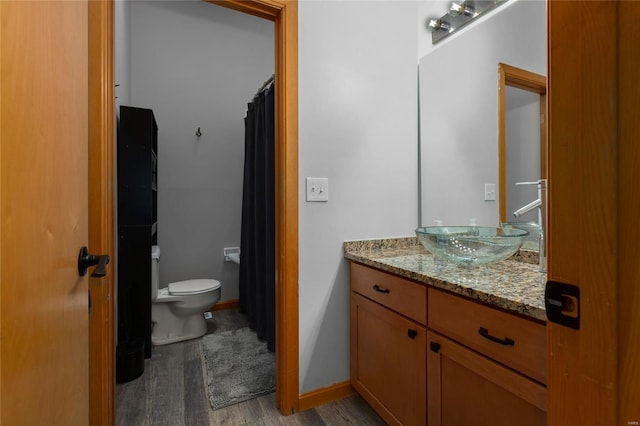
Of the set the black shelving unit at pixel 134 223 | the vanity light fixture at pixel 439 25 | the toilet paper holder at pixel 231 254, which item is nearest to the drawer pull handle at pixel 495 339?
the vanity light fixture at pixel 439 25

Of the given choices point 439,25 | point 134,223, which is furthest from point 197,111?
point 439,25

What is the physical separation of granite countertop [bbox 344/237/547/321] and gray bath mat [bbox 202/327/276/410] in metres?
0.97

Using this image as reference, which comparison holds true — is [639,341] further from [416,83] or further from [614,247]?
[416,83]

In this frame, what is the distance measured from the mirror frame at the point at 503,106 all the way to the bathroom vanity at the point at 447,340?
0.37 meters

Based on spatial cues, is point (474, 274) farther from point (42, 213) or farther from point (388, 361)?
point (42, 213)

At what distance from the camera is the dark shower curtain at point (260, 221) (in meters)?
2.05

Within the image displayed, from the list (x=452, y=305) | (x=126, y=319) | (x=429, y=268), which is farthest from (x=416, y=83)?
(x=126, y=319)

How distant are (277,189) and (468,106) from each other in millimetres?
1154

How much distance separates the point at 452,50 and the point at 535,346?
159cm

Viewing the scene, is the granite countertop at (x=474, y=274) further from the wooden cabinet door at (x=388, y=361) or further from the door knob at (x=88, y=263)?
the door knob at (x=88, y=263)

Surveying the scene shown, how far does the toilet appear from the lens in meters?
2.35

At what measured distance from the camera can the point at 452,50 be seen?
5.54 ft

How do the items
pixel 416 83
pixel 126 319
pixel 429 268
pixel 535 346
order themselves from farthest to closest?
pixel 126 319 → pixel 416 83 → pixel 429 268 → pixel 535 346

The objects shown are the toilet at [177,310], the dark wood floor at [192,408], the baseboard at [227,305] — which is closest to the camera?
the dark wood floor at [192,408]
